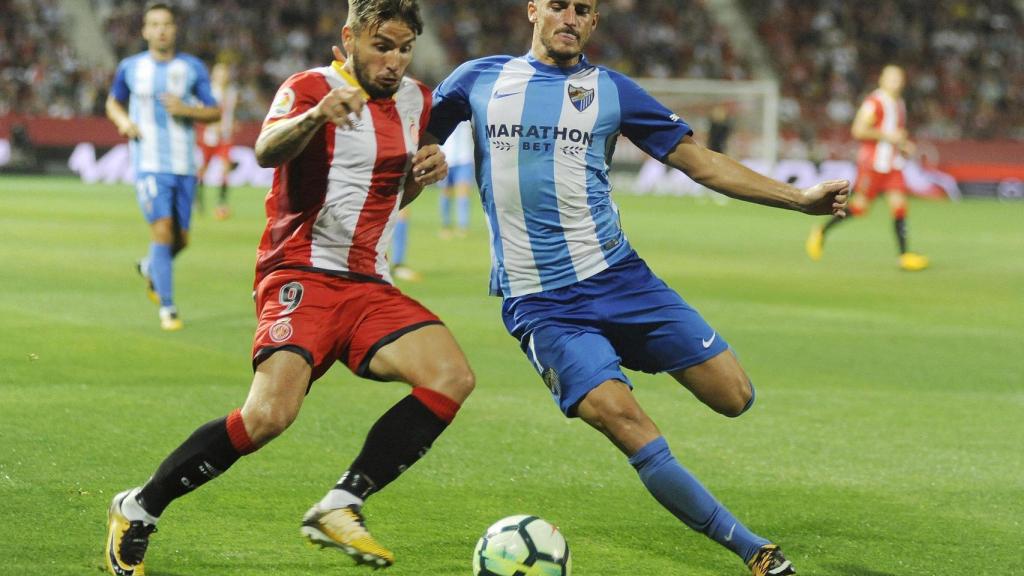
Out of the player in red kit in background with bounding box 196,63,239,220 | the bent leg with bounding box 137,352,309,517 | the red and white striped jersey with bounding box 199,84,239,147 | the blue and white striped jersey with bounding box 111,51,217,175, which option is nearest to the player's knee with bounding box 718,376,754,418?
the bent leg with bounding box 137,352,309,517

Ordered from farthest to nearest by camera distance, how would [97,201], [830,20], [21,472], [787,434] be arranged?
1. [830,20]
2. [97,201]
3. [787,434]
4. [21,472]

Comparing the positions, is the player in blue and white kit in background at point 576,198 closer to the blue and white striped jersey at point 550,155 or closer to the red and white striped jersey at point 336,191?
the blue and white striped jersey at point 550,155

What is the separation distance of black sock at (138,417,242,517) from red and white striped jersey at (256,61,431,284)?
0.69 meters

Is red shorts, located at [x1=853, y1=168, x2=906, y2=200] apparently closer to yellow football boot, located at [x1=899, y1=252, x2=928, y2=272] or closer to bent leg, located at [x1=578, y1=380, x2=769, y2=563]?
yellow football boot, located at [x1=899, y1=252, x2=928, y2=272]

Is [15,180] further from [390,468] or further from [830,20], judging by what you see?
[390,468]

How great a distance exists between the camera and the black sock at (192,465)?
469 cm

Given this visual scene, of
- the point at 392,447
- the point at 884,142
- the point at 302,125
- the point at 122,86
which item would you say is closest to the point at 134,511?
the point at 392,447

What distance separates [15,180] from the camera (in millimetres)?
30453

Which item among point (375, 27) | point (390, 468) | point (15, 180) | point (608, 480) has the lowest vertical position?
point (15, 180)

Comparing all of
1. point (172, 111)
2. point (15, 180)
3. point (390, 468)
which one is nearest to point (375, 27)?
point (390, 468)

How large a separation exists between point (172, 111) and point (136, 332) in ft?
5.49

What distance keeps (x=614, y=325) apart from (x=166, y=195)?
6.46 metres

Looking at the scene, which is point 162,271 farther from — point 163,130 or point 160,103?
point 160,103

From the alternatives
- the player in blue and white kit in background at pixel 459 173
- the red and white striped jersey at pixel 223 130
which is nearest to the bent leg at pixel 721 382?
the player in blue and white kit in background at pixel 459 173
